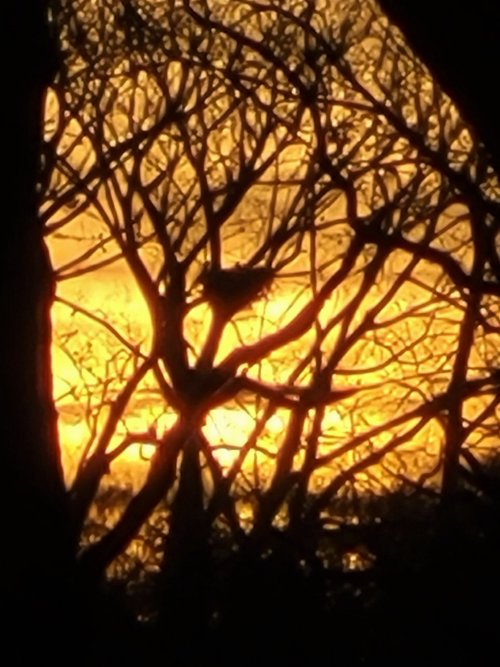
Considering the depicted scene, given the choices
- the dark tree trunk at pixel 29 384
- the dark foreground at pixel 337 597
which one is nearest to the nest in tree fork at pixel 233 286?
the dark tree trunk at pixel 29 384

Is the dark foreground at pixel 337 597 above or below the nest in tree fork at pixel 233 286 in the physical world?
below

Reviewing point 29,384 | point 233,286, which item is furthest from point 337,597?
point 29,384

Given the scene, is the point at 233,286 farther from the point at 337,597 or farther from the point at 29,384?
the point at 337,597

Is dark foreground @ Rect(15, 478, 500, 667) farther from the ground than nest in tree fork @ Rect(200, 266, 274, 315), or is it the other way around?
nest in tree fork @ Rect(200, 266, 274, 315)

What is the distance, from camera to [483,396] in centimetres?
884

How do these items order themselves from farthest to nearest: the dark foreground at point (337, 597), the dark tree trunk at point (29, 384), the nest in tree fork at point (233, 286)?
1. the nest in tree fork at point (233, 286)
2. the dark foreground at point (337, 597)
3. the dark tree trunk at point (29, 384)

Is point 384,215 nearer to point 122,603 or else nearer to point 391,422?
point 391,422

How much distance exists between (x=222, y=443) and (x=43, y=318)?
0.93 metres

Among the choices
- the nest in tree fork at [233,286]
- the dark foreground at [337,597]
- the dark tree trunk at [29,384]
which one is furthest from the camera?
the nest in tree fork at [233,286]

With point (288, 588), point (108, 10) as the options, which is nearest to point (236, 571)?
point (288, 588)

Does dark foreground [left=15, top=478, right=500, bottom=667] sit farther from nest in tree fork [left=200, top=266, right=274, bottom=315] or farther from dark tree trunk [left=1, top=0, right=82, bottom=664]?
nest in tree fork [left=200, top=266, right=274, bottom=315]

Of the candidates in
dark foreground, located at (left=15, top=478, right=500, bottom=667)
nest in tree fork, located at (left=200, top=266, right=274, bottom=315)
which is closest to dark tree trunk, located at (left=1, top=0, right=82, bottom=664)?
dark foreground, located at (left=15, top=478, right=500, bottom=667)

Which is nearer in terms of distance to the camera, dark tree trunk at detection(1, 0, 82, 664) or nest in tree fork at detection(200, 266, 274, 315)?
dark tree trunk at detection(1, 0, 82, 664)

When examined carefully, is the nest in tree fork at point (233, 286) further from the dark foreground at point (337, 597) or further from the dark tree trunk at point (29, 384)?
the dark foreground at point (337, 597)
